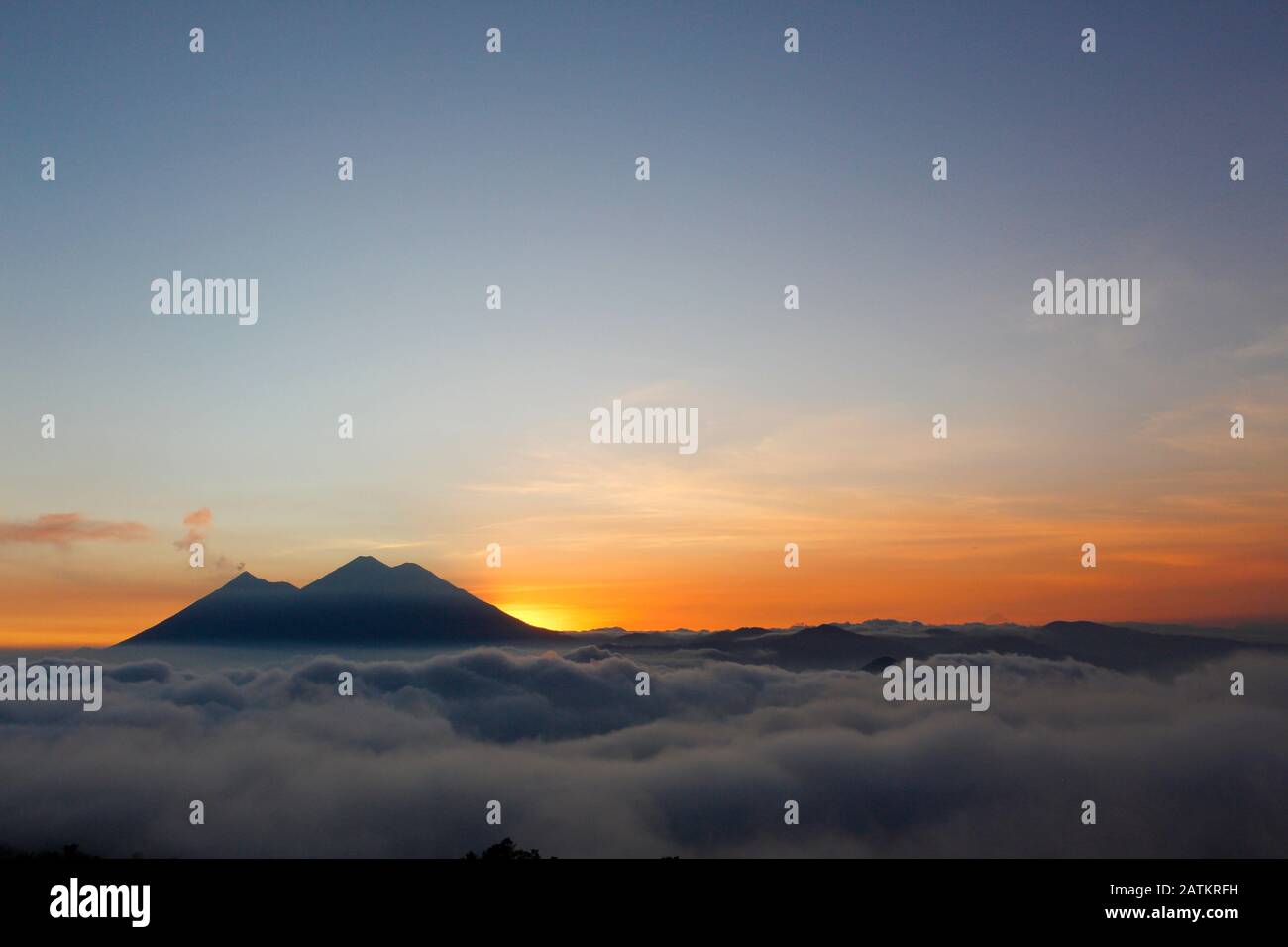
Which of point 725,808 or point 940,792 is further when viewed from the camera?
point 940,792

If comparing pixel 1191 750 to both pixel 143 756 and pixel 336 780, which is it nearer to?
pixel 336 780
